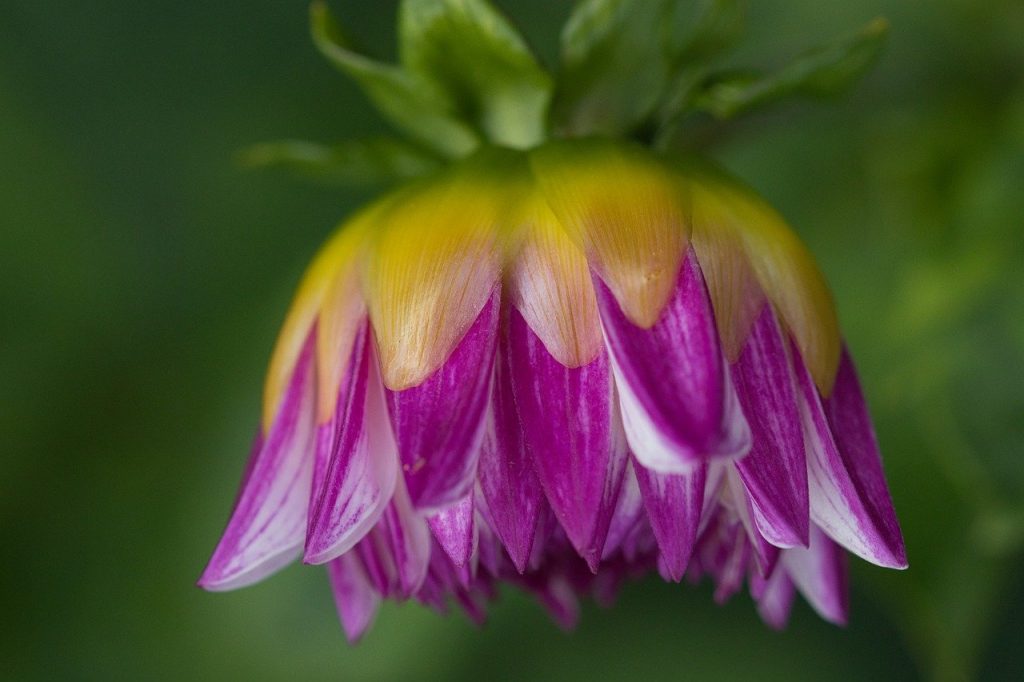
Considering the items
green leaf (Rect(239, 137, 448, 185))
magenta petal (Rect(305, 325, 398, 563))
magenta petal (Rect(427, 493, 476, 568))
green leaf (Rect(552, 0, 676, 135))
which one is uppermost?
green leaf (Rect(239, 137, 448, 185))

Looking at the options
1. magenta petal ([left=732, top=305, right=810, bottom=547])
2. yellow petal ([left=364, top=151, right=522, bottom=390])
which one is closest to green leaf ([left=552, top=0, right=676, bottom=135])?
yellow petal ([left=364, top=151, right=522, bottom=390])

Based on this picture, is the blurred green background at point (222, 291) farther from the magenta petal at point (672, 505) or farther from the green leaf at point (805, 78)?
the magenta petal at point (672, 505)

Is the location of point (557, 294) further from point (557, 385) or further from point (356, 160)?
point (356, 160)

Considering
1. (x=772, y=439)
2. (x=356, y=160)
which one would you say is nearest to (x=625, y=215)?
(x=772, y=439)

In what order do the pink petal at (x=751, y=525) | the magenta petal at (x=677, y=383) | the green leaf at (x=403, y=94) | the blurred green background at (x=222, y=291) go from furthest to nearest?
the blurred green background at (x=222, y=291) < the green leaf at (x=403, y=94) < the pink petal at (x=751, y=525) < the magenta petal at (x=677, y=383)

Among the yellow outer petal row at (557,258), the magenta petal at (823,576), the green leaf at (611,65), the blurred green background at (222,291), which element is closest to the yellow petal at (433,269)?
the yellow outer petal row at (557,258)

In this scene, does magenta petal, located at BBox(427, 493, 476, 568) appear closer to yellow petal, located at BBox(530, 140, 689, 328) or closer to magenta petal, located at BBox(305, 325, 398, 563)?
magenta petal, located at BBox(305, 325, 398, 563)
